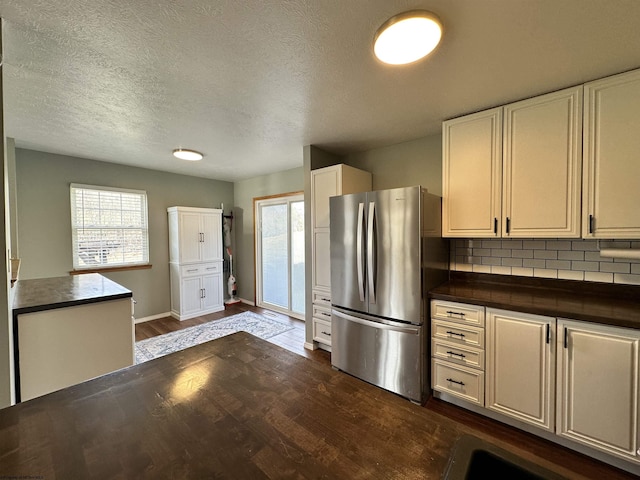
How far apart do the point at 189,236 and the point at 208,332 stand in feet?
5.24

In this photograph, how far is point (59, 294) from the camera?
6.36 ft

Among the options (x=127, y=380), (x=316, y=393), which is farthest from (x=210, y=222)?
(x=316, y=393)

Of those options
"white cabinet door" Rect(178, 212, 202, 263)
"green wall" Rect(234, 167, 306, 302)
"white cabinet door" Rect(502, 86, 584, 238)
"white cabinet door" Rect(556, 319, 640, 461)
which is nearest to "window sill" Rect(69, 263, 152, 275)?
"white cabinet door" Rect(178, 212, 202, 263)

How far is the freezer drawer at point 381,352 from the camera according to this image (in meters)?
2.11

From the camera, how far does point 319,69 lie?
5.34ft

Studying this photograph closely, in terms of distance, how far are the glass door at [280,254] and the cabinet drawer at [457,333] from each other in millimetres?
2502

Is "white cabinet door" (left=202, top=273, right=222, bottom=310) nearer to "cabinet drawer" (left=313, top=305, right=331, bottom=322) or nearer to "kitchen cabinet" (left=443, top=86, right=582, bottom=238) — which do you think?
"cabinet drawer" (left=313, top=305, right=331, bottom=322)

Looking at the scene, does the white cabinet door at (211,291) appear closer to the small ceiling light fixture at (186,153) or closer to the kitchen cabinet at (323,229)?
the small ceiling light fixture at (186,153)

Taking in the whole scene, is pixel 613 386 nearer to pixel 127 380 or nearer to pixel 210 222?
pixel 127 380

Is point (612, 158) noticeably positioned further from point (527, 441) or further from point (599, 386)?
point (527, 441)

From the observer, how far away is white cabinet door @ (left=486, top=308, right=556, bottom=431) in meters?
1.68

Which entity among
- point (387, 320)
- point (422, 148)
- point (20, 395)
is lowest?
point (20, 395)

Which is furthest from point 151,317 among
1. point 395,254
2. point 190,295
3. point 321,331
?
point 395,254

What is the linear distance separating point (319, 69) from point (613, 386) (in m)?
2.53
